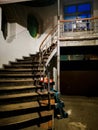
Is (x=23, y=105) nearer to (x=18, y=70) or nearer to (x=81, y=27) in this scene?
(x=18, y=70)

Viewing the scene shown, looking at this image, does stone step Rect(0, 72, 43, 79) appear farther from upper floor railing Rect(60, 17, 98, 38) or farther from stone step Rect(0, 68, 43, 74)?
upper floor railing Rect(60, 17, 98, 38)

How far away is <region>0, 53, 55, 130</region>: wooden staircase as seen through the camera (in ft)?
12.3


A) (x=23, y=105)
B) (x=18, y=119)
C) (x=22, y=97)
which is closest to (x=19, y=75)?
(x=22, y=97)

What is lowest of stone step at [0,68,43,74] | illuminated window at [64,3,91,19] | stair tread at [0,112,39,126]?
stair tread at [0,112,39,126]

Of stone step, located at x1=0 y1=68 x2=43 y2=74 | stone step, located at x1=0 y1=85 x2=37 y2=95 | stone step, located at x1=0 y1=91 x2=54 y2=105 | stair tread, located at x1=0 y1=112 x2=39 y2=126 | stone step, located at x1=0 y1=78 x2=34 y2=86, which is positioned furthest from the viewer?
stone step, located at x1=0 y1=68 x2=43 y2=74

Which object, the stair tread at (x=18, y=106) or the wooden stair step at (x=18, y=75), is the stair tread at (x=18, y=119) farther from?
the wooden stair step at (x=18, y=75)

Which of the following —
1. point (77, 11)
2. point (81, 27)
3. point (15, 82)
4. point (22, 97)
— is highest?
point (77, 11)

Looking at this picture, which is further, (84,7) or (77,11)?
(77,11)

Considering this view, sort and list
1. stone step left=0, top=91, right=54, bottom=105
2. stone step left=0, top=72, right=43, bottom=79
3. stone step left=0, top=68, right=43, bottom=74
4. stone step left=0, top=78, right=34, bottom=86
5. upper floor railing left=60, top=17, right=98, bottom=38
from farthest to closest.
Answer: upper floor railing left=60, top=17, right=98, bottom=38
stone step left=0, top=68, right=43, bottom=74
stone step left=0, top=72, right=43, bottom=79
stone step left=0, top=78, right=34, bottom=86
stone step left=0, top=91, right=54, bottom=105

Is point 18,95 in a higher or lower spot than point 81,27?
lower

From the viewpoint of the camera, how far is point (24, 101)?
176 inches

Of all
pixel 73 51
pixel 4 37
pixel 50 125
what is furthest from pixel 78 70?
pixel 50 125

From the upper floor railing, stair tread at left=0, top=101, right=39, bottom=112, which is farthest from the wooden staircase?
the upper floor railing

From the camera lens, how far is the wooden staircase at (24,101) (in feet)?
12.3
